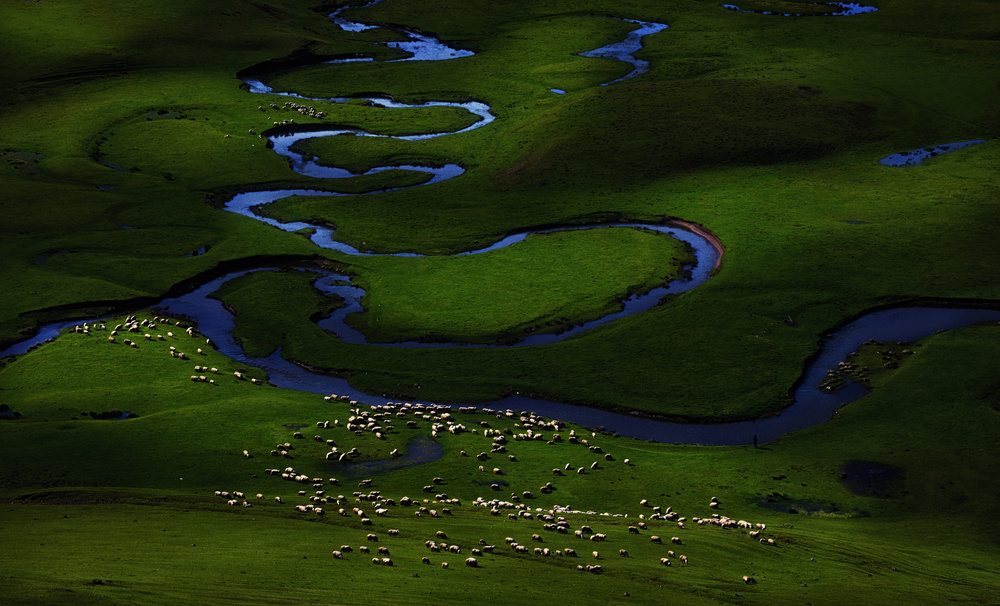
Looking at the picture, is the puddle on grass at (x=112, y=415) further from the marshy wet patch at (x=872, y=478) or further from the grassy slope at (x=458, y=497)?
the marshy wet patch at (x=872, y=478)

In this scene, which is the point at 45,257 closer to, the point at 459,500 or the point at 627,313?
the point at 627,313

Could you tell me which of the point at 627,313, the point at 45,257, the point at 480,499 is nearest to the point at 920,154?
the point at 627,313

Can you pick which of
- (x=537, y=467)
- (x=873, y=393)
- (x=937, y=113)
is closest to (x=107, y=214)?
(x=537, y=467)

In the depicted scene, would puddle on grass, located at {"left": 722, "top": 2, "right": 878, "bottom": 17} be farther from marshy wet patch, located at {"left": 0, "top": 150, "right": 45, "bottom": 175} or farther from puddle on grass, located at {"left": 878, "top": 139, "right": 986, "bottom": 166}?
marshy wet patch, located at {"left": 0, "top": 150, "right": 45, "bottom": 175}

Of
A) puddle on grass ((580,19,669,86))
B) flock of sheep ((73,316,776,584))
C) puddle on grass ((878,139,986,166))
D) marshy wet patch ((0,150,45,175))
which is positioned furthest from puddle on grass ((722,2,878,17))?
flock of sheep ((73,316,776,584))

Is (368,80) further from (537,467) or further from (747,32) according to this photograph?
(537,467)

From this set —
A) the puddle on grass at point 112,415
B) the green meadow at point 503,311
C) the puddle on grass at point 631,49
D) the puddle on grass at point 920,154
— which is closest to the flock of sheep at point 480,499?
the green meadow at point 503,311
